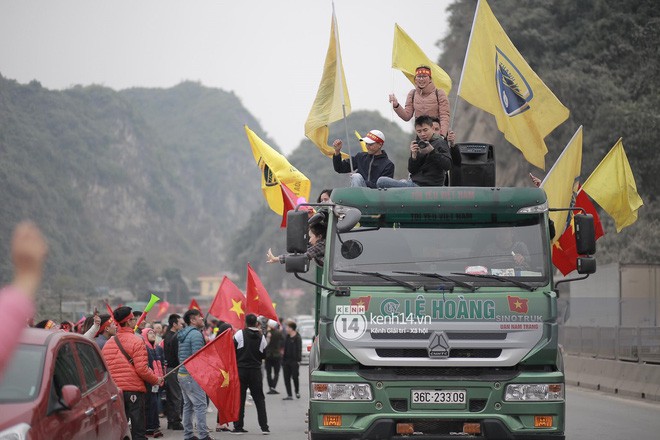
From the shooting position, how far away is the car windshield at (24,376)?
7727 mm

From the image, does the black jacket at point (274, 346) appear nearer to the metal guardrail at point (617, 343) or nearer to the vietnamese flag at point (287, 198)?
the metal guardrail at point (617, 343)

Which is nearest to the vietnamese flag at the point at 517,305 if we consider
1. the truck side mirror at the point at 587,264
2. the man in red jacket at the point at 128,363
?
the truck side mirror at the point at 587,264

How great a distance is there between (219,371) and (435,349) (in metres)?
6.29

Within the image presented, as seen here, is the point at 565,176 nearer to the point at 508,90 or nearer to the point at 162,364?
the point at 508,90

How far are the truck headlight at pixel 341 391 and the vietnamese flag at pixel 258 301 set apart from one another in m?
9.16

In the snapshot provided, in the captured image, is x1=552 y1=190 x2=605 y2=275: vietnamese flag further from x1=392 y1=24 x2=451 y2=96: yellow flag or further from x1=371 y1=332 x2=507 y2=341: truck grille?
x1=371 y1=332 x2=507 y2=341: truck grille

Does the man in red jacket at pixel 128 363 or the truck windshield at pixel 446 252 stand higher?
the truck windshield at pixel 446 252

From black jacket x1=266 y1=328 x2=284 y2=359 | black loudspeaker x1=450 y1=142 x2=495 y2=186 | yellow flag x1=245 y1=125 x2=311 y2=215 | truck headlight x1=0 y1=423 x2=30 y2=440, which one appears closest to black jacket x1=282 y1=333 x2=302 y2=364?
black jacket x1=266 y1=328 x2=284 y2=359

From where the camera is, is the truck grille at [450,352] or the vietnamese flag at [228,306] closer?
the truck grille at [450,352]

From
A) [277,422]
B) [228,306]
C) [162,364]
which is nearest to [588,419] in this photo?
[277,422]

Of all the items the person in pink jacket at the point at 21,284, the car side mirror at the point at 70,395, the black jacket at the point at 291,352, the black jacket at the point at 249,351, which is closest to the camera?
the person in pink jacket at the point at 21,284

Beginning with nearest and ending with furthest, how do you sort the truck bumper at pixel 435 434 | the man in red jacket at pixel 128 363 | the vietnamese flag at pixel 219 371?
1. the truck bumper at pixel 435 434
2. the man in red jacket at pixel 128 363
3. the vietnamese flag at pixel 219 371

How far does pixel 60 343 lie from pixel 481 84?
8132mm

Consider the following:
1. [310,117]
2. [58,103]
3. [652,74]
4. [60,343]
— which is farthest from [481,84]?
[58,103]
